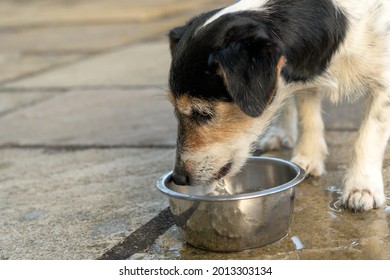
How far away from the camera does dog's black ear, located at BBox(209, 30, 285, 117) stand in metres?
2.93

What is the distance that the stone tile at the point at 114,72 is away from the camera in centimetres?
669

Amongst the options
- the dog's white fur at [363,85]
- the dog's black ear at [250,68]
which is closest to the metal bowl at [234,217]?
the dog's black ear at [250,68]

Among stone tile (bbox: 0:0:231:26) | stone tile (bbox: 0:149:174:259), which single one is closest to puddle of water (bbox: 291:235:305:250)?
stone tile (bbox: 0:149:174:259)

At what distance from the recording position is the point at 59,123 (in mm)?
5398

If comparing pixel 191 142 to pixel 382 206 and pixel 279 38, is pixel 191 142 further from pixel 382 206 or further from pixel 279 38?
pixel 382 206

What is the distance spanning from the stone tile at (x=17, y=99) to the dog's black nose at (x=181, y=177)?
3.03m

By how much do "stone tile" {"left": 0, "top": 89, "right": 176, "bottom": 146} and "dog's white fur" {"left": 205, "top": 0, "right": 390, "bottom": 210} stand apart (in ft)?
4.68

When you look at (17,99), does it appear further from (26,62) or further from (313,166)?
(313,166)

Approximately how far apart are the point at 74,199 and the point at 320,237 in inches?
55.3

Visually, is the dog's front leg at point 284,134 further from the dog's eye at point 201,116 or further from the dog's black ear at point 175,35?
the dog's eye at point 201,116

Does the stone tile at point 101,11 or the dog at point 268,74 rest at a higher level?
the dog at point 268,74

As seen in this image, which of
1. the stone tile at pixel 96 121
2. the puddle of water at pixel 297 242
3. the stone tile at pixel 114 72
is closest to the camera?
the puddle of water at pixel 297 242

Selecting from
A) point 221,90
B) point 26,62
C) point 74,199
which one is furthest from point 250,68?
point 26,62

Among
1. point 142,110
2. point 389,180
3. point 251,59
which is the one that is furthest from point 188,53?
point 142,110
